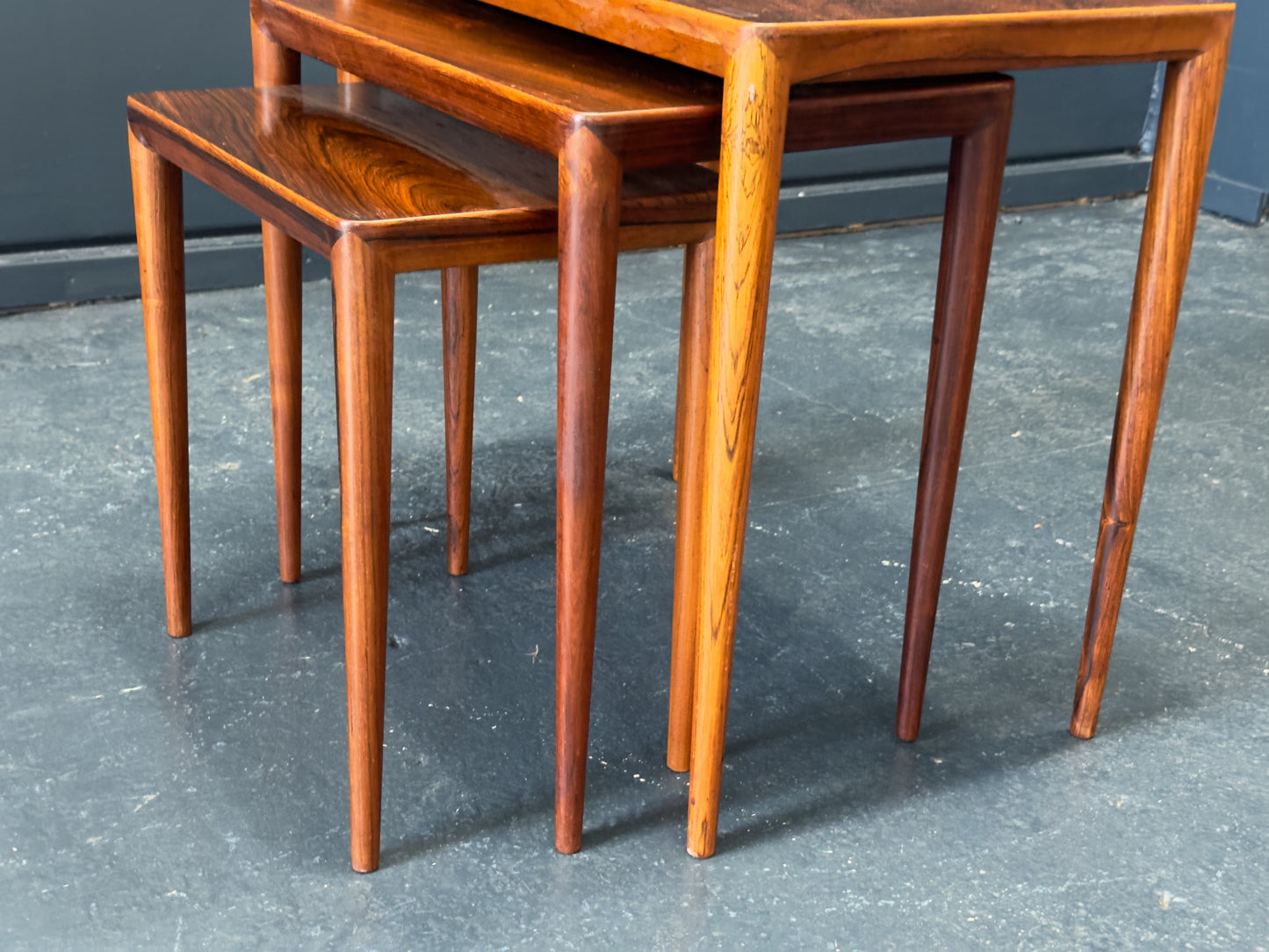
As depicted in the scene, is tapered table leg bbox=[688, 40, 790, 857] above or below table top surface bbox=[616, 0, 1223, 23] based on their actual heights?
below

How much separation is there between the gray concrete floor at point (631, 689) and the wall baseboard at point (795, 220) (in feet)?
0.58

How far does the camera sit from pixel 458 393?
1524 millimetres

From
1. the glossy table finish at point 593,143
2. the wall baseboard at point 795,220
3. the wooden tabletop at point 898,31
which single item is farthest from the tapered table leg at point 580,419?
the wall baseboard at point 795,220

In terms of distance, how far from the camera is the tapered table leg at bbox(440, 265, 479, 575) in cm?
148

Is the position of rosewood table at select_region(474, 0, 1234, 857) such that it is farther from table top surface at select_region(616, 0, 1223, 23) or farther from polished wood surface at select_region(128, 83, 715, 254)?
polished wood surface at select_region(128, 83, 715, 254)

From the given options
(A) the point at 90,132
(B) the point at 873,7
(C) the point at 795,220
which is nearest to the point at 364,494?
(B) the point at 873,7

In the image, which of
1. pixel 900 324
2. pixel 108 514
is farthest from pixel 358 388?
pixel 900 324

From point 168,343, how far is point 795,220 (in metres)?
2.05

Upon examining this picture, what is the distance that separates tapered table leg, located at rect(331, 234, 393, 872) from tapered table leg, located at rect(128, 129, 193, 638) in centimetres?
36

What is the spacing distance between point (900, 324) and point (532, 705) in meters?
1.45

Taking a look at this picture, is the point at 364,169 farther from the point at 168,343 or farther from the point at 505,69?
the point at 168,343

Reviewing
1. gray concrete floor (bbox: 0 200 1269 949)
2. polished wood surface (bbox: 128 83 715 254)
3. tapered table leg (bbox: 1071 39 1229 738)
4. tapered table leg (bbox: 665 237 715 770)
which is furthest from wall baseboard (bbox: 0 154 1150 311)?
tapered table leg (bbox: 1071 39 1229 738)

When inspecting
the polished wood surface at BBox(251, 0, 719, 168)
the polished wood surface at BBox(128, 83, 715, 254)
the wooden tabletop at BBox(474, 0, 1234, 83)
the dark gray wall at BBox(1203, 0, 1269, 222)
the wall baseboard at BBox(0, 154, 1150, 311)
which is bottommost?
the wall baseboard at BBox(0, 154, 1150, 311)

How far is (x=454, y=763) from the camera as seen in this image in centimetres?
125
